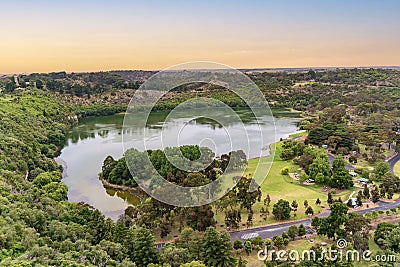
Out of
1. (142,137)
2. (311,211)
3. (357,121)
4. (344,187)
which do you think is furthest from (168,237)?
(357,121)

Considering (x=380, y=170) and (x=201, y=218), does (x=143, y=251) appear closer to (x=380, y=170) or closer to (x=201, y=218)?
(x=201, y=218)

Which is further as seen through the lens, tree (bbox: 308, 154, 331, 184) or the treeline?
tree (bbox: 308, 154, 331, 184)

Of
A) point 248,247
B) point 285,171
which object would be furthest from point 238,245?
point 285,171

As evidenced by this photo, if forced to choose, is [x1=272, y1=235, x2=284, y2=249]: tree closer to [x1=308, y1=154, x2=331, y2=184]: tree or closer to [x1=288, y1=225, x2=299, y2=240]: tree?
[x1=288, y1=225, x2=299, y2=240]: tree

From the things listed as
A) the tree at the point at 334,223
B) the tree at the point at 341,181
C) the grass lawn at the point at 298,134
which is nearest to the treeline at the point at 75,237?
the tree at the point at 334,223

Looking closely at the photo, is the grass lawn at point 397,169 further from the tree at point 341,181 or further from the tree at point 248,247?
the tree at point 248,247

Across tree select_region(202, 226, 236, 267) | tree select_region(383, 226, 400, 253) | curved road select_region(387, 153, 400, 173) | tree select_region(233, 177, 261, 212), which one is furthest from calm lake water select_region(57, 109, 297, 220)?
tree select_region(383, 226, 400, 253)
